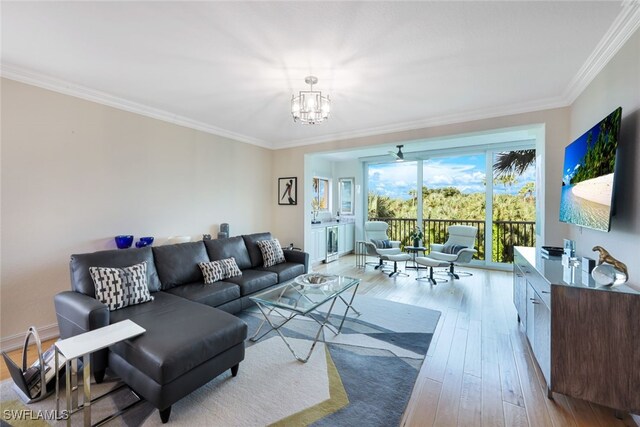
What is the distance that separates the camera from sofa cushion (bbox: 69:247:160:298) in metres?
2.39

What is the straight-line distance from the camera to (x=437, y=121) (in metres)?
3.95

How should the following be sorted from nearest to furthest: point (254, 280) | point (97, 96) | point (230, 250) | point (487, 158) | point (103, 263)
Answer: point (103, 263)
point (97, 96)
point (254, 280)
point (230, 250)
point (487, 158)

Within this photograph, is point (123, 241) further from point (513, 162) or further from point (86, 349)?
point (513, 162)

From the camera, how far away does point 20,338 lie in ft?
8.70

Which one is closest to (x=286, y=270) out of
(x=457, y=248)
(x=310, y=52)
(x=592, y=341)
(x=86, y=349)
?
(x=86, y=349)

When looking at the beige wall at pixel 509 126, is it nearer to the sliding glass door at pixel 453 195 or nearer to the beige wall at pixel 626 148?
the beige wall at pixel 626 148

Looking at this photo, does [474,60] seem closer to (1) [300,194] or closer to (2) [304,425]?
(2) [304,425]

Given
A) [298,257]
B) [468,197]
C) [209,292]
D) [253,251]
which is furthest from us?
[468,197]

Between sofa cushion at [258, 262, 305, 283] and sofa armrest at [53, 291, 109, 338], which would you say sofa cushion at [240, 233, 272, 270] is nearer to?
sofa cushion at [258, 262, 305, 283]

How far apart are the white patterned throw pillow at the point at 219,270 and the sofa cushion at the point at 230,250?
6.0 inches

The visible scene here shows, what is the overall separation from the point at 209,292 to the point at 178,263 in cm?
59

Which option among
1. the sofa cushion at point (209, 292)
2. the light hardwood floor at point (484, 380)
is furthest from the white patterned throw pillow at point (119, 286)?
the light hardwood floor at point (484, 380)

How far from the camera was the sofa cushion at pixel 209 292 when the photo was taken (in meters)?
2.81

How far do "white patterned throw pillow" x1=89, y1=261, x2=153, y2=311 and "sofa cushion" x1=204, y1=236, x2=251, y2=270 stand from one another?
102 centimetres
